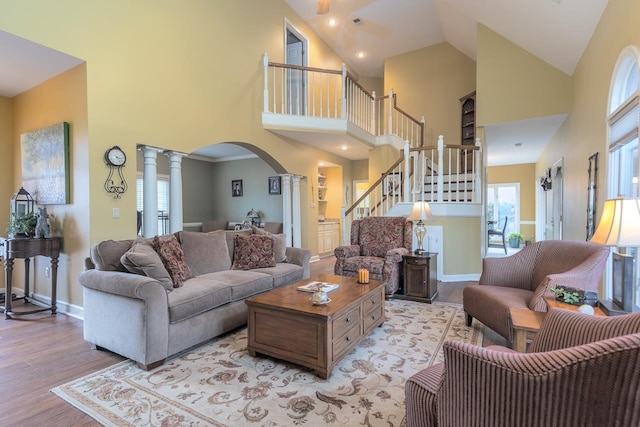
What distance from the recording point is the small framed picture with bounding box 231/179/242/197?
26.3 feet

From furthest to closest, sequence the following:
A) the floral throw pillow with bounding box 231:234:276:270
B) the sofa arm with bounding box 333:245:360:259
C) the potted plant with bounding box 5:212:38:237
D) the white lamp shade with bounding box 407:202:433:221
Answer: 1. the sofa arm with bounding box 333:245:360:259
2. the white lamp shade with bounding box 407:202:433:221
3. the floral throw pillow with bounding box 231:234:276:270
4. the potted plant with bounding box 5:212:38:237

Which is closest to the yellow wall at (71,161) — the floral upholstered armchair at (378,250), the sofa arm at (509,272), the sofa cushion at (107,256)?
the sofa cushion at (107,256)

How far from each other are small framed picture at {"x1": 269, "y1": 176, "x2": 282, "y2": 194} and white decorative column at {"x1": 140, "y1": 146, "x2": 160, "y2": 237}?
358 cm

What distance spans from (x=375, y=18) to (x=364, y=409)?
7.14 m

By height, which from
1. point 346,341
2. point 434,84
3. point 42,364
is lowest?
point 42,364

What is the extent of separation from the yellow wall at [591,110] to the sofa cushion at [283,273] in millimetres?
3295

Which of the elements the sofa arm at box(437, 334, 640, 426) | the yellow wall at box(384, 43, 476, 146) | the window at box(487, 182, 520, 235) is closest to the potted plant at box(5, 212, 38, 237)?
the sofa arm at box(437, 334, 640, 426)

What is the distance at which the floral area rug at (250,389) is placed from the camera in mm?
1816

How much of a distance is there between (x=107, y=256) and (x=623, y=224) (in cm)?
363

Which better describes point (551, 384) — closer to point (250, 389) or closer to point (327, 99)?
point (250, 389)

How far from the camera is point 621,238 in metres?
1.62

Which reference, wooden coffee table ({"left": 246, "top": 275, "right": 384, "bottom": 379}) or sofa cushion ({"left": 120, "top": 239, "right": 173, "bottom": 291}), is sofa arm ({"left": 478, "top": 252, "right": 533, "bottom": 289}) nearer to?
wooden coffee table ({"left": 246, "top": 275, "right": 384, "bottom": 379})

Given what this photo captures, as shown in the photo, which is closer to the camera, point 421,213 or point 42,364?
point 42,364

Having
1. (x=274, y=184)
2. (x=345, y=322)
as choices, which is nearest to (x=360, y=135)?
(x=274, y=184)
